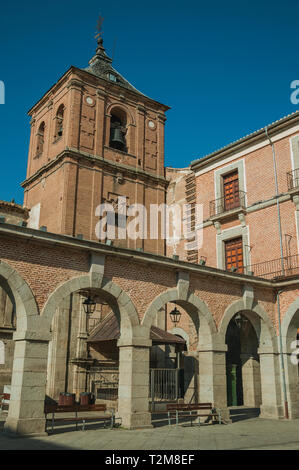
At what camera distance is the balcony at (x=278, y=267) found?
16.3 meters

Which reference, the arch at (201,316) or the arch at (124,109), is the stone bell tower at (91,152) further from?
the arch at (201,316)

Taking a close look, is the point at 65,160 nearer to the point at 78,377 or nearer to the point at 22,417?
the point at 78,377

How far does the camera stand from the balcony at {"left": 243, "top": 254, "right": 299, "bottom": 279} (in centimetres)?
1633

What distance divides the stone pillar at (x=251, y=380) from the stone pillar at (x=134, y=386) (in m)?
A: 7.39

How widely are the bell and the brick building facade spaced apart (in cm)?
8

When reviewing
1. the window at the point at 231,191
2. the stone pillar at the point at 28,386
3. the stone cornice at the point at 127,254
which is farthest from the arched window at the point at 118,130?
the stone pillar at the point at 28,386

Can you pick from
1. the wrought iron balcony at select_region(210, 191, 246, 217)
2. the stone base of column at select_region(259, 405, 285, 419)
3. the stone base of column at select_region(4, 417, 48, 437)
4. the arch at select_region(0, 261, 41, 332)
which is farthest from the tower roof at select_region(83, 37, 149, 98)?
the stone base of column at select_region(4, 417, 48, 437)

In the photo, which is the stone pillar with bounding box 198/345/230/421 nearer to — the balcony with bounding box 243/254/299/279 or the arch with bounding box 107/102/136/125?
the balcony with bounding box 243/254/299/279

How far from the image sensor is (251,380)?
17.7 metres

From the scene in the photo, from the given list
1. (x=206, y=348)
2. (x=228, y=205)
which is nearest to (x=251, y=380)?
(x=206, y=348)

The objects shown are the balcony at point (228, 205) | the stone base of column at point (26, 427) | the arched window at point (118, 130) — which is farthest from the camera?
the arched window at point (118, 130)

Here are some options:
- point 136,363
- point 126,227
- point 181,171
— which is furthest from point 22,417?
point 181,171

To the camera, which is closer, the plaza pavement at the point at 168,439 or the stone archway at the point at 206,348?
Answer: the plaza pavement at the point at 168,439

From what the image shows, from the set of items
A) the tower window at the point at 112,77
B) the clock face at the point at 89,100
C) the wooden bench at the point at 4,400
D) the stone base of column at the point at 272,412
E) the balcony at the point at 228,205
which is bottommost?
the stone base of column at the point at 272,412
